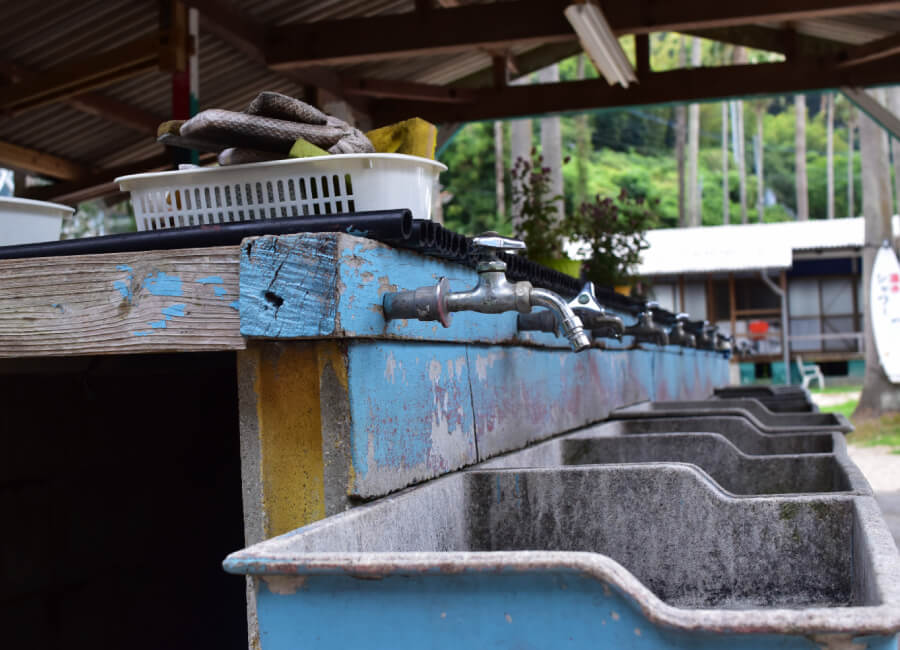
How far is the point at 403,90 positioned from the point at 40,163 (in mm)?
3148

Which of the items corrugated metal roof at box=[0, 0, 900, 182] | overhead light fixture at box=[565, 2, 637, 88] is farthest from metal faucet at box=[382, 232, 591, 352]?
corrugated metal roof at box=[0, 0, 900, 182]

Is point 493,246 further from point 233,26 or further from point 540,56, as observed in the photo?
point 540,56

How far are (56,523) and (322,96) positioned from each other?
245 inches

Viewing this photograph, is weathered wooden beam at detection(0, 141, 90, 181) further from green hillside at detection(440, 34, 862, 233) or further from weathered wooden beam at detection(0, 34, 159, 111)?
green hillside at detection(440, 34, 862, 233)

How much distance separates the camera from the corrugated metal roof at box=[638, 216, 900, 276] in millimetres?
24156

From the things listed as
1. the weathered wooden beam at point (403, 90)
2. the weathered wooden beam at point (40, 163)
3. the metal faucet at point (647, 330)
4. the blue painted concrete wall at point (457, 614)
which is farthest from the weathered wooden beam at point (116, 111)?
the blue painted concrete wall at point (457, 614)

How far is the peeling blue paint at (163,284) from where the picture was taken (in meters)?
1.75

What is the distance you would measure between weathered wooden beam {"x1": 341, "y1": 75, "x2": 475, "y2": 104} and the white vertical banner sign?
11111 mm

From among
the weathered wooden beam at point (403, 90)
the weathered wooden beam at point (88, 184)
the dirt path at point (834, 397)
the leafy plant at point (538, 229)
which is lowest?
the dirt path at point (834, 397)

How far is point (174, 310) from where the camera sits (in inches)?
68.8

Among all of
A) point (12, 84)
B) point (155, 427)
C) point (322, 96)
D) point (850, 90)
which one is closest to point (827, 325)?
point (850, 90)

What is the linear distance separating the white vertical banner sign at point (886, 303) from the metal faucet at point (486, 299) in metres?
17.1

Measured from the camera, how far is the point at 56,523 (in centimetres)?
292

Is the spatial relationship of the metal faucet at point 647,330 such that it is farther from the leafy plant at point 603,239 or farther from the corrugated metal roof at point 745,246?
the corrugated metal roof at point 745,246
